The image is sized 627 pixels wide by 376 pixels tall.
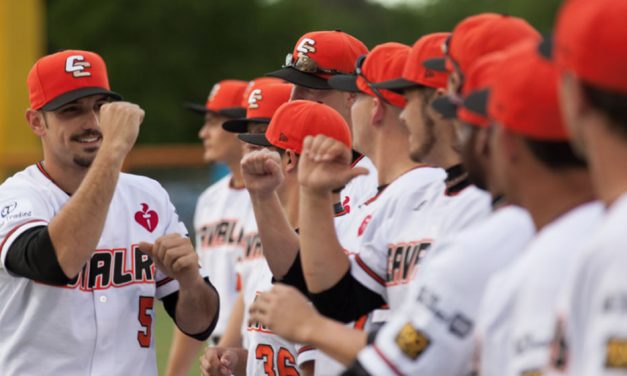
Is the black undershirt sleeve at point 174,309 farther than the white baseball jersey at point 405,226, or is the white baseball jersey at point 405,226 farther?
the black undershirt sleeve at point 174,309

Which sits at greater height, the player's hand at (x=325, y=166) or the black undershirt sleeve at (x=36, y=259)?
the player's hand at (x=325, y=166)

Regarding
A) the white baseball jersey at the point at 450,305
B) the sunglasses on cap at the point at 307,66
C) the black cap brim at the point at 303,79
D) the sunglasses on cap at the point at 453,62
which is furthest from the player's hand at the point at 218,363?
the white baseball jersey at the point at 450,305

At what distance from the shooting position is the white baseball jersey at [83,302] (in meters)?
5.20

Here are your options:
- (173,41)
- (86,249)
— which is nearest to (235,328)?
(86,249)

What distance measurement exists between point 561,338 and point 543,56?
0.71m

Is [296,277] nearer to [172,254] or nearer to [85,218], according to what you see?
[172,254]

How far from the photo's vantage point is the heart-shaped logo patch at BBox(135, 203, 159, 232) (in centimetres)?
557

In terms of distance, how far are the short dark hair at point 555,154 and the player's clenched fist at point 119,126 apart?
2520mm

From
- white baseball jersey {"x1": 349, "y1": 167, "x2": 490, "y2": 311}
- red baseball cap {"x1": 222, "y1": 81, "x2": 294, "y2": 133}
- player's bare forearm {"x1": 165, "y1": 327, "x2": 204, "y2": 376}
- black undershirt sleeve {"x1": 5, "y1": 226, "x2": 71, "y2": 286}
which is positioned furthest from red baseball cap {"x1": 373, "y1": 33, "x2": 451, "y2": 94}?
player's bare forearm {"x1": 165, "y1": 327, "x2": 204, "y2": 376}

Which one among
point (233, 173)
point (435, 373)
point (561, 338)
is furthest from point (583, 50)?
point (233, 173)

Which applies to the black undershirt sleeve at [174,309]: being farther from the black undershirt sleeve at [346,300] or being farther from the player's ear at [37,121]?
the black undershirt sleeve at [346,300]

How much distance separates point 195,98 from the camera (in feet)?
124

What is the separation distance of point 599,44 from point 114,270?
321 centimetres

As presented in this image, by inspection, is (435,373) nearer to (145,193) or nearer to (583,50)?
(583,50)
